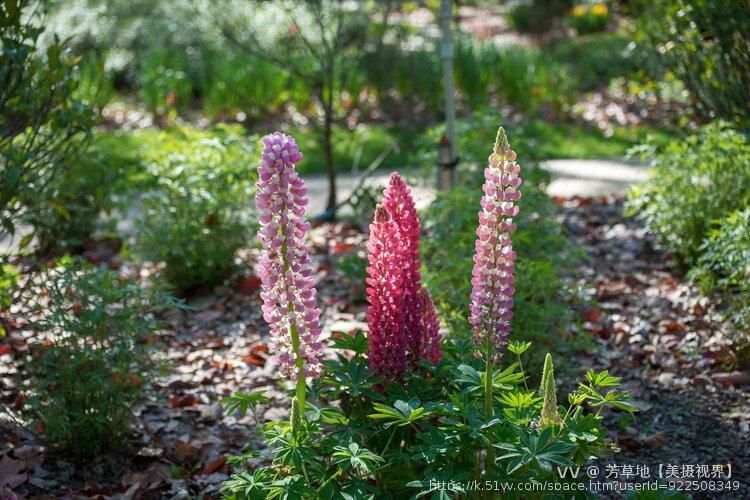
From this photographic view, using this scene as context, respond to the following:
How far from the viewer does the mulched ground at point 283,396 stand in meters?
3.34

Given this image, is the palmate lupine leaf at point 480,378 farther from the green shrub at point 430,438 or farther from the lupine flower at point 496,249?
the lupine flower at point 496,249

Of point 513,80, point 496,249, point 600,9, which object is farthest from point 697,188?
point 600,9

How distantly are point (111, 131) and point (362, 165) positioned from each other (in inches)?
113

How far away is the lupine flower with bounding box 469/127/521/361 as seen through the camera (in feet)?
7.41

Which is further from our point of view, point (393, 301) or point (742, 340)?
point (742, 340)

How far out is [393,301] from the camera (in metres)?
2.61

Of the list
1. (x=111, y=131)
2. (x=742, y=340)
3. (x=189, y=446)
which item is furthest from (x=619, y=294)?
(x=111, y=131)

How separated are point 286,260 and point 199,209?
8.39ft

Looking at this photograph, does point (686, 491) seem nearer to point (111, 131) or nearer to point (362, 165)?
point (362, 165)

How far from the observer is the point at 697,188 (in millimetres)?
4621

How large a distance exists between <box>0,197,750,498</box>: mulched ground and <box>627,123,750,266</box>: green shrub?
1.03 ft

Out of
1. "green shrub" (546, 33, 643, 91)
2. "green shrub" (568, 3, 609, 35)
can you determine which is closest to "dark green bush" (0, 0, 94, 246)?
"green shrub" (546, 33, 643, 91)

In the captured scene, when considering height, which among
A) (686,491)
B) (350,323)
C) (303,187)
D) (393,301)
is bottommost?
(686,491)

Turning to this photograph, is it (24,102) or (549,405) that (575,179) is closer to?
(24,102)
